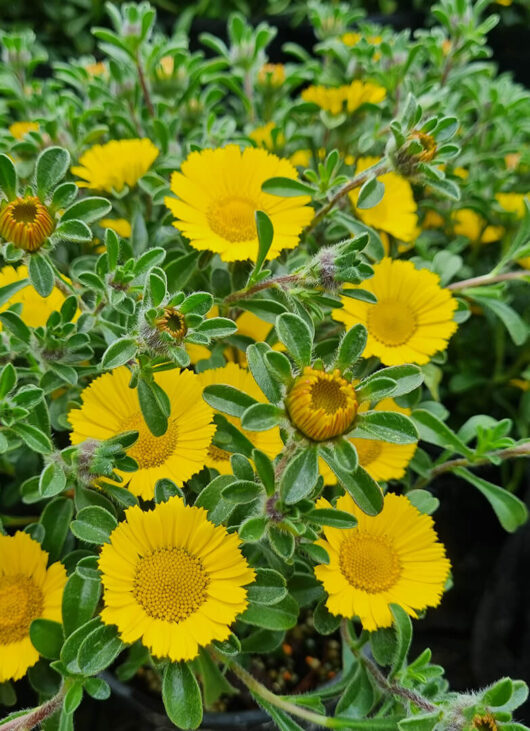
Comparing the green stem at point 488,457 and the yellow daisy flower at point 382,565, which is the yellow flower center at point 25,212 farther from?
the green stem at point 488,457

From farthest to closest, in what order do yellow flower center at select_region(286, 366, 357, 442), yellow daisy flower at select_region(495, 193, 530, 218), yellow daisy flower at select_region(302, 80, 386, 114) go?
yellow daisy flower at select_region(495, 193, 530, 218) < yellow daisy flower at select_region(302, 80, 386, 114) < yellow flower center at select_region(286, 366, 357, 442)

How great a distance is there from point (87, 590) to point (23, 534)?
0.10 m

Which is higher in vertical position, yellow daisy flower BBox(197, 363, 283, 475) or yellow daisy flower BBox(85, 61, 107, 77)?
yellow daisy flower BBox(85, 61, 107, 77)

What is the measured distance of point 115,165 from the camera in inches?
34.6

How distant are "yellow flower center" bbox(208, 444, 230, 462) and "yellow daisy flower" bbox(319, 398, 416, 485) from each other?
14 cm

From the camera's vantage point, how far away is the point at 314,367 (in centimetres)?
61

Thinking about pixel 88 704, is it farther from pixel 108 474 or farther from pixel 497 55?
pixel 497 55

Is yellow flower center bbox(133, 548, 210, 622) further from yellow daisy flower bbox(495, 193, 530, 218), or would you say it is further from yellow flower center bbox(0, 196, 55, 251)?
yellow daisy flower bbox(495, 193, 530, 218)

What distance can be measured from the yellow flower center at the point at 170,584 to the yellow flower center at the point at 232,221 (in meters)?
0.34

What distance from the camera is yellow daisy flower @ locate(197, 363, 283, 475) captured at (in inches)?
28.2

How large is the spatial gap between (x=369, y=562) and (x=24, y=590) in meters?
0.35

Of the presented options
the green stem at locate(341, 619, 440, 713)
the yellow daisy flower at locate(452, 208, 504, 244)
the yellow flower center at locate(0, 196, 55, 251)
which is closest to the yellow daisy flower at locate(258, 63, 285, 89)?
the yellow daisy flower at locate(452, 208, 504, 244)

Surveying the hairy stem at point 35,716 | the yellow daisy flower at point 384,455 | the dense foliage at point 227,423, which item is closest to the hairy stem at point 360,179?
the dense foliage at point 227,423

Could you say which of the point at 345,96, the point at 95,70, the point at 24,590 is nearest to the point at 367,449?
the point at 24,590
